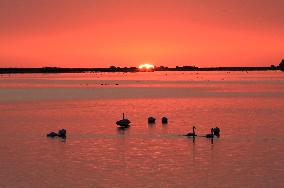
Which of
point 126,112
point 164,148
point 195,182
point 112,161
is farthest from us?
point 126,112

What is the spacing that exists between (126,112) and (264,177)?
154ft

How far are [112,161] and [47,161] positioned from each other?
414 cm

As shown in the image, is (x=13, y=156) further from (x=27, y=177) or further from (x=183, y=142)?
(x=183, y=142)

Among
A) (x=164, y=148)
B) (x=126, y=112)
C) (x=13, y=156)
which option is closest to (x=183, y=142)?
(x=164, y=148)

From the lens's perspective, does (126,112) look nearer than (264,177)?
No

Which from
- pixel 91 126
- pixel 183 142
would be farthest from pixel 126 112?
pixel 183 142

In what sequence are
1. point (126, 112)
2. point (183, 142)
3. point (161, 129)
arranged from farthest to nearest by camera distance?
→ 1. point (126, 112)
2. point (161, 129)
3. point (183, 142)

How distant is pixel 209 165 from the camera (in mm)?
33875

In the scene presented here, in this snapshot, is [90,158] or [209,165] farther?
[90,158]

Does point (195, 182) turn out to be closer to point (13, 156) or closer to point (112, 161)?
point (112, 161)

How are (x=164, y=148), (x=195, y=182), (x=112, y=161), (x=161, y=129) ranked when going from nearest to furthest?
1. (x=195, y=182)
2. (x=112, y=161)
3. (x=164, y=148)
4. (x=161, y=129)

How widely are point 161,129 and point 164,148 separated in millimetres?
13169

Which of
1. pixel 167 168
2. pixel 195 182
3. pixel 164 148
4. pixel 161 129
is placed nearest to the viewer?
pixel 195 182

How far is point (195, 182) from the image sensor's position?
29.2 meters
